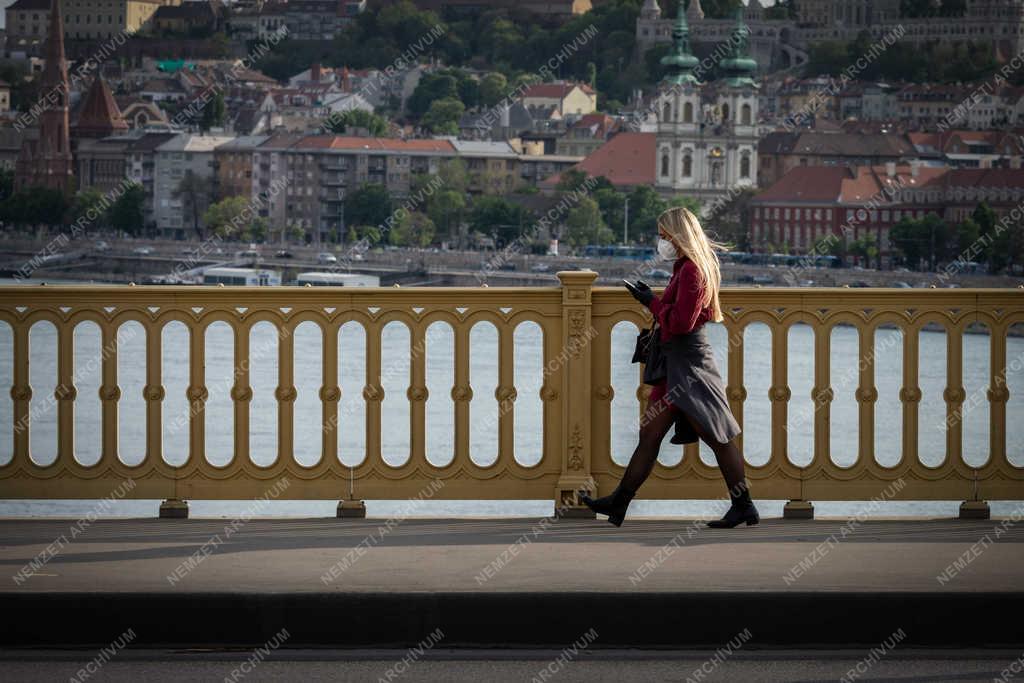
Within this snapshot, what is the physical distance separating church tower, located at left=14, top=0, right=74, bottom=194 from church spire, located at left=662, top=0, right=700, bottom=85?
87.7ft

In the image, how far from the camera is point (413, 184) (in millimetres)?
93188

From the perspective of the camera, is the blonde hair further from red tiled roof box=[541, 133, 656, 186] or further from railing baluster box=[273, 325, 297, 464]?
red tiled roof box=[541, 133, 656, 186]

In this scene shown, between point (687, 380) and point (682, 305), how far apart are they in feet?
0.50

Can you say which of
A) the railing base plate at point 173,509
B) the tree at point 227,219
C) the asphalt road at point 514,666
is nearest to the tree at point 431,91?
the tree at point 227,219

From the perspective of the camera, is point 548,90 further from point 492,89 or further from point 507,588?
point 507,588

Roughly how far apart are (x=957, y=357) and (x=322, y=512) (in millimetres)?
9532

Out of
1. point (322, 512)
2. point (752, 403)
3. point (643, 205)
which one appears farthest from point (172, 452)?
point (643, 205)

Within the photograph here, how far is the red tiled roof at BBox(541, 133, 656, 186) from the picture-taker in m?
Result: 96.0

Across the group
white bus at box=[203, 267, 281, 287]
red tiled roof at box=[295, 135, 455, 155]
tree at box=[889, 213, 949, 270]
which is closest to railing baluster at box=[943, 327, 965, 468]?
white bus at box=[203, 267, 281, 287]

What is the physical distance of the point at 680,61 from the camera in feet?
344

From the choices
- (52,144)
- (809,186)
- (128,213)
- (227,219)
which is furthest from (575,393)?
(52,144)

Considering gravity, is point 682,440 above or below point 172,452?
above

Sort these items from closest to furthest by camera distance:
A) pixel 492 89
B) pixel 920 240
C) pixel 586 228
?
pixel 920 240
pixel 586 228
pixel 492 89

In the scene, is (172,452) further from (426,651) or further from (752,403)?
(426,651)
